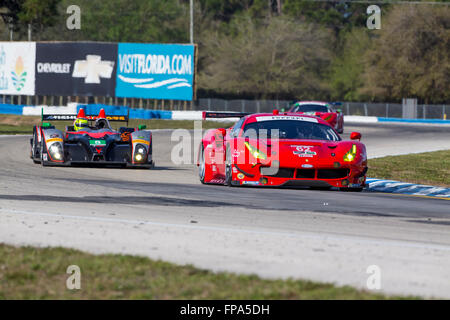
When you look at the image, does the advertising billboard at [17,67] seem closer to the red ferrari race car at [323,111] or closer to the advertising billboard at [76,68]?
the advertising billboard at [76,68]

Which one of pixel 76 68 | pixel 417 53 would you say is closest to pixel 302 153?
pixel 76 68

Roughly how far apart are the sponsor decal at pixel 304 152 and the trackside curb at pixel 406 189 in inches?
99.2

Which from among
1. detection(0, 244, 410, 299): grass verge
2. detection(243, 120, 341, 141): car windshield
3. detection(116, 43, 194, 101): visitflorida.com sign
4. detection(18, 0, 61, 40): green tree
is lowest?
detection(0, 244, 410, 299): grass verge

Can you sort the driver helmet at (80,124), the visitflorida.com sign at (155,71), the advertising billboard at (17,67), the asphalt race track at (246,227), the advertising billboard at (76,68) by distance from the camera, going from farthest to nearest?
the advertising billboard at (17,67), the advertising billboard at (76,68), the visitflorida.com sign at (155,71), the driver helmet at (80,124), the asphalt race track at (246,227)

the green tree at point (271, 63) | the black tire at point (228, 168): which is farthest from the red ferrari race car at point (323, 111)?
the green tree at point (271, 63)

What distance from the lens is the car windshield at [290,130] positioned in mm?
13180

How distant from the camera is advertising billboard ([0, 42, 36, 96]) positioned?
5769 centimetres

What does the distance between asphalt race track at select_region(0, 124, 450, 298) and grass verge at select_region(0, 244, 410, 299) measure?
27 cm

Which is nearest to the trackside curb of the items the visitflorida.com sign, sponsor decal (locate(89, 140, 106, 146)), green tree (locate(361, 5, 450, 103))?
sponsor decal (locate(89, 140, 106, 146))

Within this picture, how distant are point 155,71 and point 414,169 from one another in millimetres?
38184

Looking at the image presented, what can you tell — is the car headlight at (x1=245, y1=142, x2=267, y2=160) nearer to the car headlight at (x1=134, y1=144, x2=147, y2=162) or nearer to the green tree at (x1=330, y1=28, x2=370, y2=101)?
the car headlight at (x1=134, y1=144, x2=147, y2=162)

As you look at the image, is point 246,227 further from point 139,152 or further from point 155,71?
point 155,71
